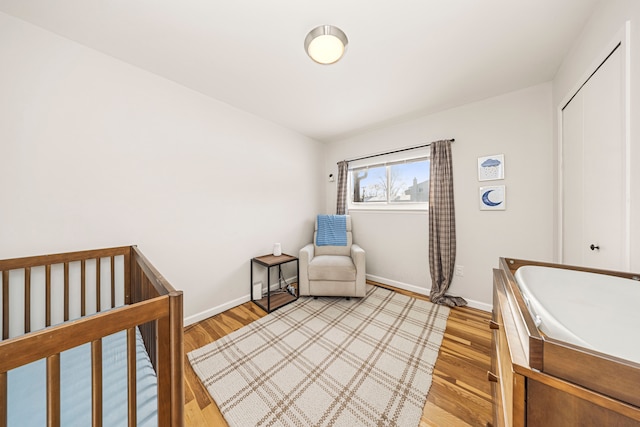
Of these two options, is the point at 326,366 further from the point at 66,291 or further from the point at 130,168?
the point at 130,168

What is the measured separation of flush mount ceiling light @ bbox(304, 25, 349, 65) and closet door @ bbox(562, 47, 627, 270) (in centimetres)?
140

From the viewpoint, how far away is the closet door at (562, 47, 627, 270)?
3.40 ft

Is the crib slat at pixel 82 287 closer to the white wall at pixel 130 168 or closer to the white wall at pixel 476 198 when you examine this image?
the white wall at pixel 130 168

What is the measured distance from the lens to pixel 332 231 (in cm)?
296

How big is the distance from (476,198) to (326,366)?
2.18 meters

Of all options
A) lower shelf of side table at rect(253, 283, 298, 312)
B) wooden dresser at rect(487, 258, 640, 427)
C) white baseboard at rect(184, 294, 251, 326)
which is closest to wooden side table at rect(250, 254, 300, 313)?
lower shelf of side table at rect(253, 283, 298, 312)

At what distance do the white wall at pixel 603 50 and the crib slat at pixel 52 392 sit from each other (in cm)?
213

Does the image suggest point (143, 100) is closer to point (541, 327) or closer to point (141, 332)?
point (141, 332)

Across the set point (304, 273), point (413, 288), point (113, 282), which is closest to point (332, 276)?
point (304, 273)

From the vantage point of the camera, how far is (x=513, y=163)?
2031mm

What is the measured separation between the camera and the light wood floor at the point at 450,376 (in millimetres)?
1129

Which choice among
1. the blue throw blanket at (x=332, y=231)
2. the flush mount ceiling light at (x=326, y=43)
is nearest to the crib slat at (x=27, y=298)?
the flush mount ceiling light at (x=326, y=43)

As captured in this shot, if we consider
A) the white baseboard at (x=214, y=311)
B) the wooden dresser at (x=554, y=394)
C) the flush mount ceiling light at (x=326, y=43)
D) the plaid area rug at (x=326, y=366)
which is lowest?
the plaid area rug at (x=326, y=366)

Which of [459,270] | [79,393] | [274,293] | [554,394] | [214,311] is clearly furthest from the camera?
[274,293]
